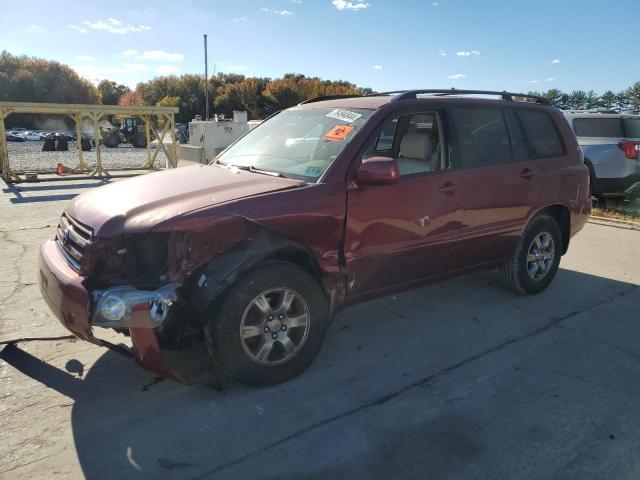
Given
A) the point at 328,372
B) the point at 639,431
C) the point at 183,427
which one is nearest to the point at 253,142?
the point at 328,372

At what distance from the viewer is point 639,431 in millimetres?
2857

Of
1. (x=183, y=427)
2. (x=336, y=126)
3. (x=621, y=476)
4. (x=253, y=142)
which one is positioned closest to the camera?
(x=621, y=476)

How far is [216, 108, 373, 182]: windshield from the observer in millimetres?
3592

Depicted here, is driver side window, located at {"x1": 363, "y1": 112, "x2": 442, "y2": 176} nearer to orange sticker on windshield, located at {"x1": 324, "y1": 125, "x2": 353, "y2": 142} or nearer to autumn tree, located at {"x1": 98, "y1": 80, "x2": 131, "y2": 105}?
orange sticker on windshield, located at {"x1": 324, "y1": 125, "x2": 353, "y2": 142}

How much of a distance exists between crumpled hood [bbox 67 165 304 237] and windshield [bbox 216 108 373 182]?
202 millimetres

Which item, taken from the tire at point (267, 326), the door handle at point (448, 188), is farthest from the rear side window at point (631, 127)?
the tire at point (267, 326)

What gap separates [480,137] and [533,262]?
Result: 58.0 inches

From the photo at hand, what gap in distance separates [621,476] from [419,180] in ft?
7.44

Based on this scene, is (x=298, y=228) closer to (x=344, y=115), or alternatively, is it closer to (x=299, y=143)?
(x=299, y=143)

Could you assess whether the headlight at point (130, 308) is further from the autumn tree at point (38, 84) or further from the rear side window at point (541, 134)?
the autumn tree at point (38, 84)

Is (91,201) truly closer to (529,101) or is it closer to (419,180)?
(419,180)

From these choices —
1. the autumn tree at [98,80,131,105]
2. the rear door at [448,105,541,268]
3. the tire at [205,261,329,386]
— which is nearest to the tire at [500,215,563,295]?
the rear door at [448,105,541,268]

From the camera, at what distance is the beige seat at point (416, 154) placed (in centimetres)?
403

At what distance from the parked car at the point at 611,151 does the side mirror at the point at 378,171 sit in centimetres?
772
